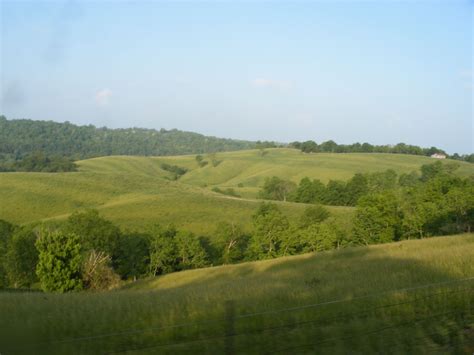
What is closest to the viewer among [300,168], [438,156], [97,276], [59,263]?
[59,263]

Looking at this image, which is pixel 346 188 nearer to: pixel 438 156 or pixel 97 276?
pixel 97 276

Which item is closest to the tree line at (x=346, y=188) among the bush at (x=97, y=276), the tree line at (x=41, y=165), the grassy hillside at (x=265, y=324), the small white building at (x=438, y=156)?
the small white building at (x=438, y=156)

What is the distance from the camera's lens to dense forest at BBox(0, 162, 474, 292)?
208ft

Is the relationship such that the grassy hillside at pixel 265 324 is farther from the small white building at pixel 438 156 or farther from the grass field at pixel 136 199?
the small white building at pixel 438 156

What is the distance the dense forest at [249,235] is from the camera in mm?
63531

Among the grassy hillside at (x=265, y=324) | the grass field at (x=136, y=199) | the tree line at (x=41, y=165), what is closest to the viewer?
the grassy hillside at (x=265, y=324)

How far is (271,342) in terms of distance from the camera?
7.50 m

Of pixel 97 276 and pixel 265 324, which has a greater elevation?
pixel 265 324

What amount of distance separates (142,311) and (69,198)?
336 feet

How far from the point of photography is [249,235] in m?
84.6

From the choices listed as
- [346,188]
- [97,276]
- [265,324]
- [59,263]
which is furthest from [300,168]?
[265,324]

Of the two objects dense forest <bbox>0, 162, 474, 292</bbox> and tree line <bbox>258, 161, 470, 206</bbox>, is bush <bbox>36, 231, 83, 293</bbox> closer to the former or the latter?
dense forest <bbox>0, 162, 474, 292</bbox>

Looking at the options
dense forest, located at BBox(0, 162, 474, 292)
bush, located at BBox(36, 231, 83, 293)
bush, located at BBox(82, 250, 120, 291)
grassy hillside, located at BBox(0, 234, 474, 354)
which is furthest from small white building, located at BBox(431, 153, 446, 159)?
grassy hillside, located at BBox(0, 234, 474, 354)

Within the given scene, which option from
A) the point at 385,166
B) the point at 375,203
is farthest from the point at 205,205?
the point at 385,166
